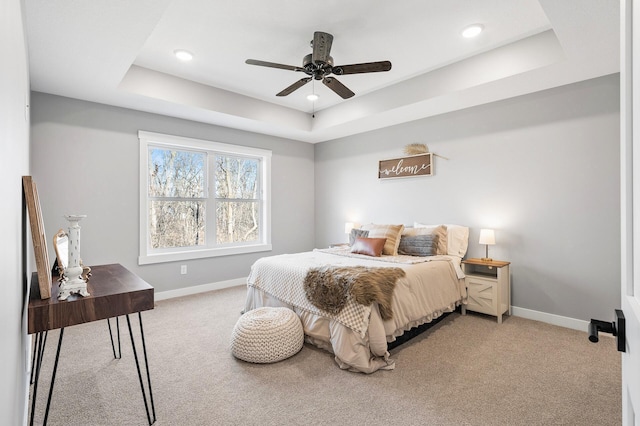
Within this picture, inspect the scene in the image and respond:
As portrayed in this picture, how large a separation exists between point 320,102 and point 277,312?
10.2 ft

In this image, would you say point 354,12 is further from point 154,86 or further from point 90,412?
point 90,412

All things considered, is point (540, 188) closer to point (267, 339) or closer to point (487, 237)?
point (487, 237)

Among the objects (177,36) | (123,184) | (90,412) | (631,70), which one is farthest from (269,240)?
(631,70)

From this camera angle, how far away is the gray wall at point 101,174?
351cm

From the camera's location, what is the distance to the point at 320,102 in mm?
4684

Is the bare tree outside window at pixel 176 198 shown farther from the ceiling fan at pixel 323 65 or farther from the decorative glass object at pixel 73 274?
the decorative glass object at pixel 73 274

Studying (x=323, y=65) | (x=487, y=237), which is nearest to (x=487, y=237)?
(x=487, y=237)

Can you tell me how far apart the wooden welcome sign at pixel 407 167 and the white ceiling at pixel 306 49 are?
57cm

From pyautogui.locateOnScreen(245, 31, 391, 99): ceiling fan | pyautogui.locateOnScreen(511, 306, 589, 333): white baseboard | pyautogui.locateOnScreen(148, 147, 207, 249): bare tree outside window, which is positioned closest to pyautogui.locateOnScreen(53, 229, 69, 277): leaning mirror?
pyautogui.locateOnScreen(245, 31, 391, 99): ceiling fan

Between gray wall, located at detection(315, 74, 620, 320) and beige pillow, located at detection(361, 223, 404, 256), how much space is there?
0.67 metres

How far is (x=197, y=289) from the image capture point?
461 centimetres

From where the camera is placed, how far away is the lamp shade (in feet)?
11.7

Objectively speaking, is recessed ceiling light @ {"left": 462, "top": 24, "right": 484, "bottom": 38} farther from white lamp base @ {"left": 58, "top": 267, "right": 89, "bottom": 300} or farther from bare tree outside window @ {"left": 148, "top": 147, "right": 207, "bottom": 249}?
bare tree outside window @ {"left": 148, "top": 147, "right": 207, "bottom": 249}

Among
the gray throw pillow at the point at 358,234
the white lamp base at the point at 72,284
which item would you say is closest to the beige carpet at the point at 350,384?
the white lamp base at the point at 72,284
